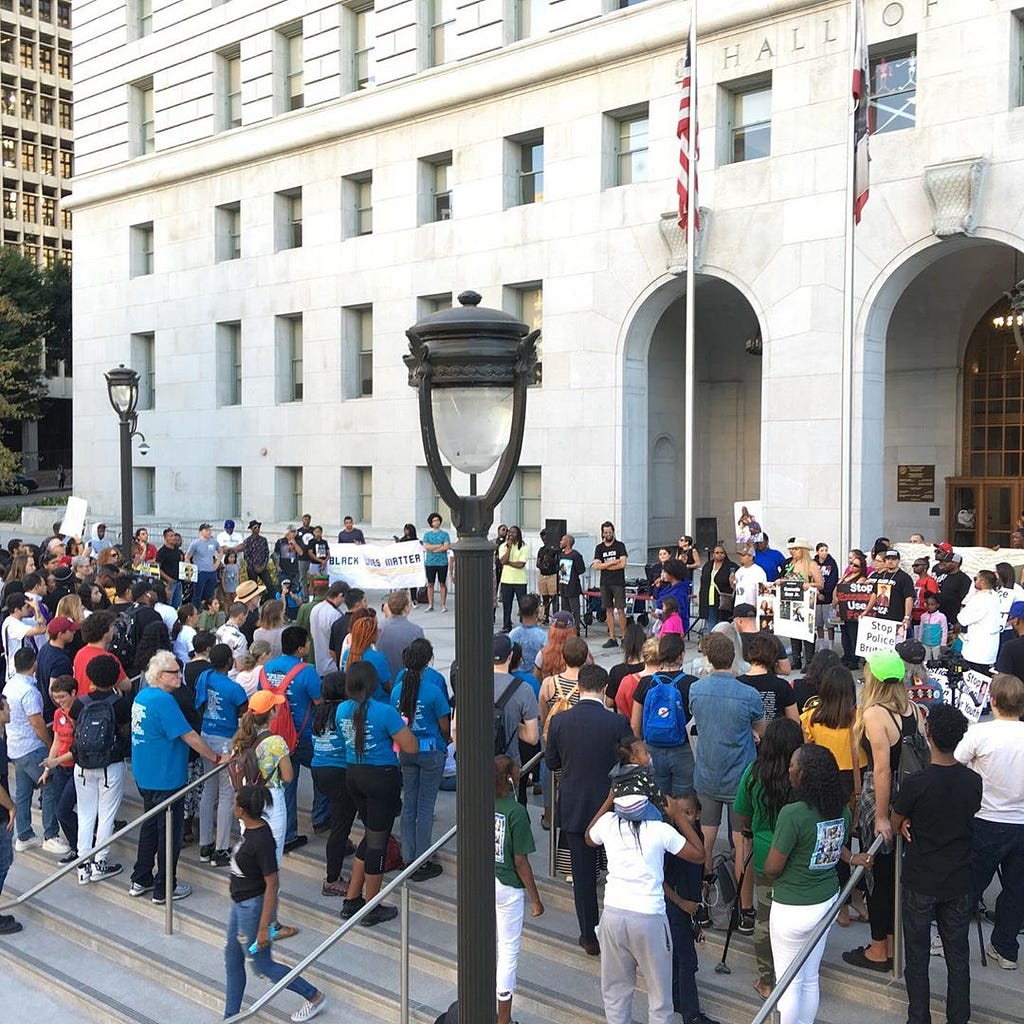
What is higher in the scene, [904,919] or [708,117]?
[708,117]

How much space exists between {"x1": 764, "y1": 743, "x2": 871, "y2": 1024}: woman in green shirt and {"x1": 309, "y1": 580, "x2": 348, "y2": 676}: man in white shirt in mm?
6344

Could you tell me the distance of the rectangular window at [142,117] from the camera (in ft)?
114

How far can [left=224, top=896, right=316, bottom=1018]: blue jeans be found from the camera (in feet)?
22.3

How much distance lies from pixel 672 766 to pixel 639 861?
1.81 meters

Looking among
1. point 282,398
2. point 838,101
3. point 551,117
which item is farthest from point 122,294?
point 838,101

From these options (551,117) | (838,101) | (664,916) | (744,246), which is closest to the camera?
(664,916)

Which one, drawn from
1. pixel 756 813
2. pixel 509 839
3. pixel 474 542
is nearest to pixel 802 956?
pixel 756 813

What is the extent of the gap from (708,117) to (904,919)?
19.1 metres

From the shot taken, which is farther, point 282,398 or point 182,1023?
point 282,398

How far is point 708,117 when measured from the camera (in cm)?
2200

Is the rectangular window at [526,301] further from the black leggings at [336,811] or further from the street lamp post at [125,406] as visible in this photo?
the black leggings at [336,811]

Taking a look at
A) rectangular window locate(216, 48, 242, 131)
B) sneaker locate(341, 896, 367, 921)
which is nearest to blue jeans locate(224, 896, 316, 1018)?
sneaker locate(341, 896, 367, 921)

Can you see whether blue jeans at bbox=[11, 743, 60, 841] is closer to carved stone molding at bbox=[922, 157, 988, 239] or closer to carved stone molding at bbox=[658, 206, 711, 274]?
carved stone molding at bbox=[658, 206, 711, 274]

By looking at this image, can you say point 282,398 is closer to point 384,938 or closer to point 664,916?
point 384,938
